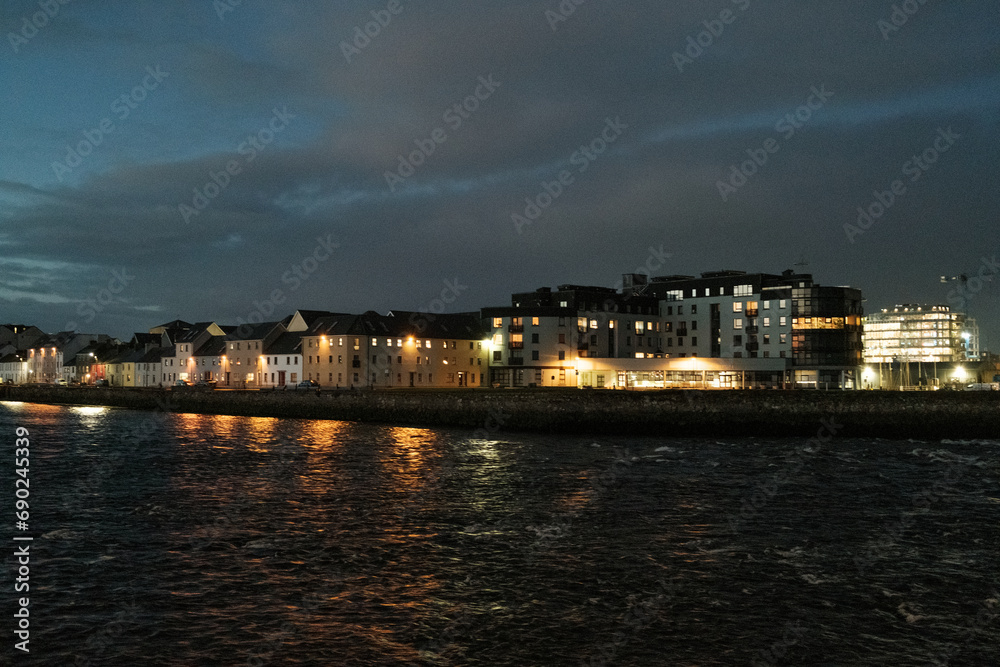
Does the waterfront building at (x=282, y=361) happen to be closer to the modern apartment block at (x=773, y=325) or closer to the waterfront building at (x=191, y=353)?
the waterfront building at (x=191, y=353)

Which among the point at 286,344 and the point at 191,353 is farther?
the point at 191,353

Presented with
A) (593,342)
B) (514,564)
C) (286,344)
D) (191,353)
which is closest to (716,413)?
(514,564)

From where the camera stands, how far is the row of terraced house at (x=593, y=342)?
13225 cm

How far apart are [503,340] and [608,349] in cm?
1840

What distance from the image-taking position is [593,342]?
14488 cm

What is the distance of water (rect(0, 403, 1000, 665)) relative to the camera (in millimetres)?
16453

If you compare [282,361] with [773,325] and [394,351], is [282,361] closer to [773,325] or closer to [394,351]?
[394,351]

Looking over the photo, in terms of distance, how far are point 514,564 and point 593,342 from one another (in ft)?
404

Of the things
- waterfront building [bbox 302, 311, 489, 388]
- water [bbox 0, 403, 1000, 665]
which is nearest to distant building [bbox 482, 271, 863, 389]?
waterfront building [bbox 302, 311, 489, 388]

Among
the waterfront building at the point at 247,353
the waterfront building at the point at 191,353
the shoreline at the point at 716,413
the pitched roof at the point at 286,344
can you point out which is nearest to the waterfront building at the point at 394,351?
the pitched roof at the point at 286,344

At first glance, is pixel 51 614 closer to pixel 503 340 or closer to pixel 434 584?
pixel 434 584

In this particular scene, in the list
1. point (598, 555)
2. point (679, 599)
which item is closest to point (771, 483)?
point (598, 555)

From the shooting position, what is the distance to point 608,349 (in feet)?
482

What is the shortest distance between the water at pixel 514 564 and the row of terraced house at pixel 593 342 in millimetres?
88536
